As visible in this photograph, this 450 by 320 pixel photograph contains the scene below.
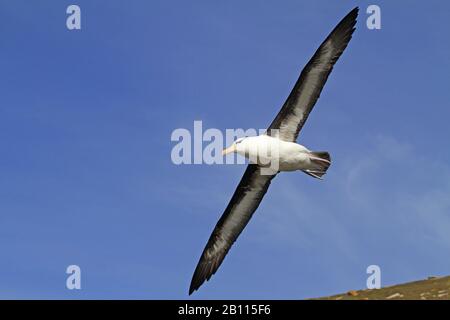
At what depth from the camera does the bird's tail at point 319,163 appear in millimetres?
19016

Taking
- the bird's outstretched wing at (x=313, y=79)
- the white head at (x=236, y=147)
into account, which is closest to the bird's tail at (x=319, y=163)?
the bird's outstretched wing at (x=313, y=79)

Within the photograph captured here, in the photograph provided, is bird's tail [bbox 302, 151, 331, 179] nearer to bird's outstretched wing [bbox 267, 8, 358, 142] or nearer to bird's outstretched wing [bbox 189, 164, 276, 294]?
bird's outstretched wing [bbox 267, 8, 358, 142]

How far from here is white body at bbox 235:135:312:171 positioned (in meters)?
18.9

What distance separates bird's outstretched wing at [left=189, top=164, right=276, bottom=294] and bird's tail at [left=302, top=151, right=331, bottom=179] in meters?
1.98

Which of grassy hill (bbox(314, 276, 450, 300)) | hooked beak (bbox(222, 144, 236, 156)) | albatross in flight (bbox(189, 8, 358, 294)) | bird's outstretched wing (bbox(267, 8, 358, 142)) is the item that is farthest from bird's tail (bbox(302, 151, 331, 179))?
grassy hill (bbox(314, 276, 450, 300))

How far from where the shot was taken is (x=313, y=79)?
18.9 m

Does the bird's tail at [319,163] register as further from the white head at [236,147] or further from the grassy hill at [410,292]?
the grassy hill at [410,292]

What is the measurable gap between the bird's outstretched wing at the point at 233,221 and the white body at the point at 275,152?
1351 mm

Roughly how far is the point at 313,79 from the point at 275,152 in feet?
7.36
